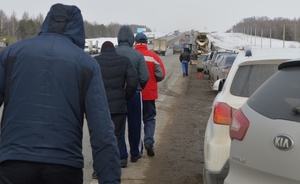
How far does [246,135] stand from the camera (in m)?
3.49

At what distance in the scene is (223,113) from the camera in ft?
17.6

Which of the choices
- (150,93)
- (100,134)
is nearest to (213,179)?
(100,134)

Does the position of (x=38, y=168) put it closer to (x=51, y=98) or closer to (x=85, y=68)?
(x=51, y=98)

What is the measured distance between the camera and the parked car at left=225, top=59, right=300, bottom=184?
10.0ft

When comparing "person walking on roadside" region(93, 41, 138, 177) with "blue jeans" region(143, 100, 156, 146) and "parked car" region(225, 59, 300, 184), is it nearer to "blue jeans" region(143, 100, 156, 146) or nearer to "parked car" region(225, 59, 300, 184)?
"blue jeans" region(143, 100, 156, 146)

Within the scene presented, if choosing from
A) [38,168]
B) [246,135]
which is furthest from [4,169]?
[246,135]

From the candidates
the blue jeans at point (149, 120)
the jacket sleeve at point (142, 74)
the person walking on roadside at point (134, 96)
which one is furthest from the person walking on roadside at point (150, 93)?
the jacket sleeve at point (142, 74)

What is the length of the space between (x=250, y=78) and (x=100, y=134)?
286cm

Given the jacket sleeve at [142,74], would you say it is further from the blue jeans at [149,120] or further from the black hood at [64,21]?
the black hood at [64,21]

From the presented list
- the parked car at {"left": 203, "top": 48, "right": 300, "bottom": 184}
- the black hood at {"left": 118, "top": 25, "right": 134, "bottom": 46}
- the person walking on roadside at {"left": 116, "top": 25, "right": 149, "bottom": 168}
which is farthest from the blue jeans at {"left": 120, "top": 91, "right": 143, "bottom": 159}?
the parked car at {"left": 203, "top": 48, "right": 300, "bottom": 184}

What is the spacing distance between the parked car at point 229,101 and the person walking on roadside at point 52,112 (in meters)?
2.32

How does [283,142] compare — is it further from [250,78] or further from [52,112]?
[250,78]

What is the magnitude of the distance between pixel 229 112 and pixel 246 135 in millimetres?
1843

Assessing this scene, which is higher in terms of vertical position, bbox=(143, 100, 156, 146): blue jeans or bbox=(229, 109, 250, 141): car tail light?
bbox=(229, 109, 250, 141): car tail light
